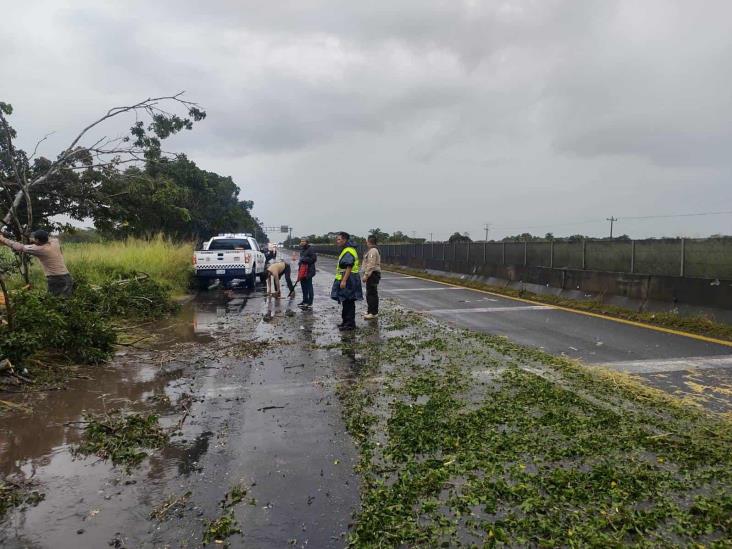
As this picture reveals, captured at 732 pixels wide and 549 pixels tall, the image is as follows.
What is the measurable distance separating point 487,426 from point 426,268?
23980 millimetres

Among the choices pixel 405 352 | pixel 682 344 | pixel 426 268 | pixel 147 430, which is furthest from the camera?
pixel 426 268

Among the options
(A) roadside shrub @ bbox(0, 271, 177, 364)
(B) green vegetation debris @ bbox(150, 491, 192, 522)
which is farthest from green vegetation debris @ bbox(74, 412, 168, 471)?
(A) roadside shrub @ bbox(0, 271, 177, 364)

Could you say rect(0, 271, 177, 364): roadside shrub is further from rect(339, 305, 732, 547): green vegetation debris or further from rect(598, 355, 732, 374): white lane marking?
rect(598, 355, 732, 374): white lane marking

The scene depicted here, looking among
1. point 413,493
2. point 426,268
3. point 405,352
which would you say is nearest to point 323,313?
point 405,352

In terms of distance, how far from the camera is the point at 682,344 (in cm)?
837

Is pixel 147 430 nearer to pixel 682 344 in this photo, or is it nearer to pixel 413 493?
pixel 413 493

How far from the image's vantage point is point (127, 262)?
51.1 ft

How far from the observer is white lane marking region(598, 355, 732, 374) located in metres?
6.66

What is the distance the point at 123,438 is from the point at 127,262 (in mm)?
12382

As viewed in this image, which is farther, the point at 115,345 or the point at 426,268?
the point at 426,268

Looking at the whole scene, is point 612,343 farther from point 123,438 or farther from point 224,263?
point 224,263

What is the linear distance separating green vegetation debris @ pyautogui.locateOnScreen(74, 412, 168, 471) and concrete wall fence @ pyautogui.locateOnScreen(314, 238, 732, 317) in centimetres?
1026

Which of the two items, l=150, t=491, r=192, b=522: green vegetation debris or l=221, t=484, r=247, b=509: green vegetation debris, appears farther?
l=221, t=484, r=247, b=509: green vegetation debris

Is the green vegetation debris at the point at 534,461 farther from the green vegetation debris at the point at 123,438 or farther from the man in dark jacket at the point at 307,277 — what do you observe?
the man in dark jacket at the point at 307,277
